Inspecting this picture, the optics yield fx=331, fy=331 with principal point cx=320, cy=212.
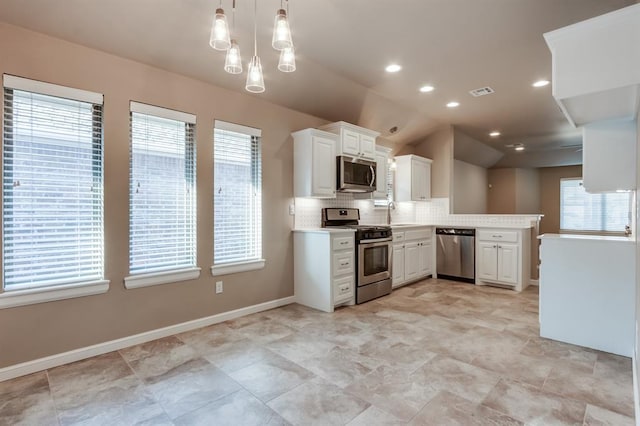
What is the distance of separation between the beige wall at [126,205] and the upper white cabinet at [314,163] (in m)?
0.18

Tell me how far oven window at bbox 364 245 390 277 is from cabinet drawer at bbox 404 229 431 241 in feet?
2.43

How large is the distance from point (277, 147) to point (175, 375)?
269 centimetres

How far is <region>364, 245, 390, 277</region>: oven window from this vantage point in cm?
437

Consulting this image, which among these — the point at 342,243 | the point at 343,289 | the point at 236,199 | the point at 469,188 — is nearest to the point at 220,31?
the point at 236,199

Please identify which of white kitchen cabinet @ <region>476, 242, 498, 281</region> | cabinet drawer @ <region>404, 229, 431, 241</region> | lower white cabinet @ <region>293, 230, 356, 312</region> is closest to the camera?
lower white cabinet @ <region>293, 230, 356, 312</region>

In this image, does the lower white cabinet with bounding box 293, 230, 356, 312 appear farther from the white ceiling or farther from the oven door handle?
the white ceiling

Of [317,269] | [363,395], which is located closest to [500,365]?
[363,395]

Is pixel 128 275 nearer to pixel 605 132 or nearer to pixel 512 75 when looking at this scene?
pixel 605 132

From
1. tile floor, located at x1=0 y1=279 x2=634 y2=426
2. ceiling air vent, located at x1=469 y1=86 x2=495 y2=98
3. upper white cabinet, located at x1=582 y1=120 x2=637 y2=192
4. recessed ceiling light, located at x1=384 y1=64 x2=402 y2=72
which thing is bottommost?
tile floor, located at x1=0 y1=279 x2=634 y2=426

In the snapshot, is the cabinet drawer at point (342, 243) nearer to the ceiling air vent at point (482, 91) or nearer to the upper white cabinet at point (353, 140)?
the upper white cabinet at point (353, 140)

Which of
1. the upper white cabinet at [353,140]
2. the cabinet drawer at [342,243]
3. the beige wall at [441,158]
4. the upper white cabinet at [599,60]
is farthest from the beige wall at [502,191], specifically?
the upper white cabinet at [599,60]

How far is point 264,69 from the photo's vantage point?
3.47m

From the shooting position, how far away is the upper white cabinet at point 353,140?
174 inches

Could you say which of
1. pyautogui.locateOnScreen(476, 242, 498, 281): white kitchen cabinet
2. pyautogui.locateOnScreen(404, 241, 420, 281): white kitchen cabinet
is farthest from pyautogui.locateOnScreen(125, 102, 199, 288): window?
pyautogui.locateOnScreen(476, 242, 498, 281): white kitchen cabinet
